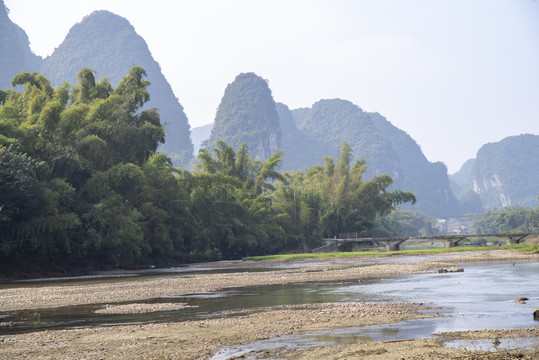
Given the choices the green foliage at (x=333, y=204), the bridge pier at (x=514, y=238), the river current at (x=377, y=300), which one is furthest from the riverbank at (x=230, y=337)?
the green foliage at (x=333, y=204)

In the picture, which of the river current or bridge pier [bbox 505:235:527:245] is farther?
bridge pier [bbox 505:235:527:245]

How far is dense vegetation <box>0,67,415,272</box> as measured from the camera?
36938 millimetres

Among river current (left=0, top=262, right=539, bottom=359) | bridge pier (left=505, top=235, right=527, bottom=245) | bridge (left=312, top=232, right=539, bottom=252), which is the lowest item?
river current (left=0, top=262, right=539, bottom=359)

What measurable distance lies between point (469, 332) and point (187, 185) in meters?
48.5

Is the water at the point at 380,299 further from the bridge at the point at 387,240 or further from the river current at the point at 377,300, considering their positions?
the bridge at the point at 387,240

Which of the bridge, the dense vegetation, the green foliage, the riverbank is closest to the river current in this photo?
the riverbank

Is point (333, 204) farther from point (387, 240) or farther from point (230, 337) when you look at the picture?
point (230, 337)

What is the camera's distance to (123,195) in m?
49.4

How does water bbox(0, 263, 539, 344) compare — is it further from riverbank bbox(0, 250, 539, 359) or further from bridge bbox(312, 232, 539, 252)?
bridge bbox(312, 232, 539, 252)

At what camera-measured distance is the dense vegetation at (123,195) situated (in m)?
36.9

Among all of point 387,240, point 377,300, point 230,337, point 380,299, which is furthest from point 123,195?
point 230,337

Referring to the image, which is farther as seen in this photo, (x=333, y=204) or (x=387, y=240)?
(x=333, y=204)

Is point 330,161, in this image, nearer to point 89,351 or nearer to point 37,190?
point 37,190

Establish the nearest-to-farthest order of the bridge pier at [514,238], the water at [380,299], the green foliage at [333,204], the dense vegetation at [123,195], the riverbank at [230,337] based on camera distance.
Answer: the riverbank at [230,337] → the water at [380,299] → the dense vegetation at [123,195] → the bridge pier at [514,238] → the green foliage at [333,204]
